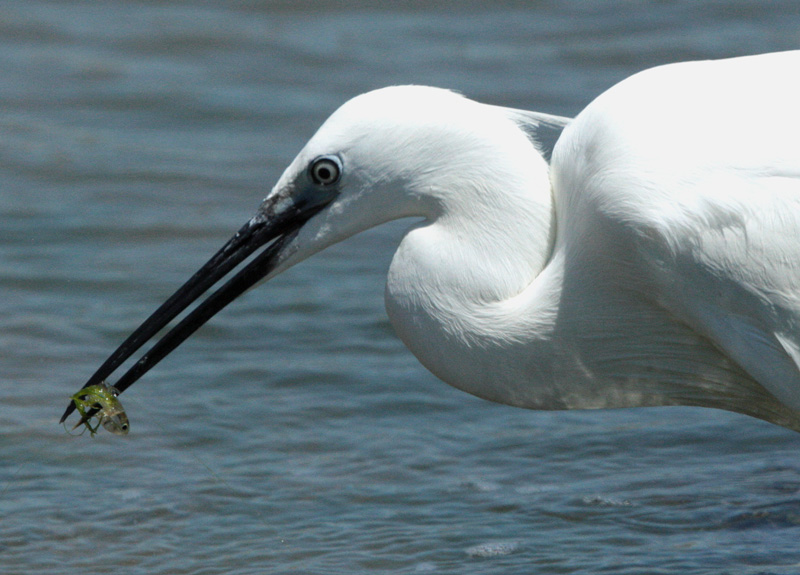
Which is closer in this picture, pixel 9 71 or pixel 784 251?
pixel 784 251

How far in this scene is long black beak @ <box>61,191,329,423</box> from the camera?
4176mm

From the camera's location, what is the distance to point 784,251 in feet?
12.2

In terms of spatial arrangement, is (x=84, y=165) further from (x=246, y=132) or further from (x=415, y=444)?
(x=415, y=444)

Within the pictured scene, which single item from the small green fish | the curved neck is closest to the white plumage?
the curved neck

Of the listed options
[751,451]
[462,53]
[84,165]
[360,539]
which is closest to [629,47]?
[462,53]

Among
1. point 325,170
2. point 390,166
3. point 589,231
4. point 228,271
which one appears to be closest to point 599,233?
point 589,231

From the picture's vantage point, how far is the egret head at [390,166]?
3994 mm

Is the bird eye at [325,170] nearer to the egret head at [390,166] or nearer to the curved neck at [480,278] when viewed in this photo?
the egret head at [390,166]

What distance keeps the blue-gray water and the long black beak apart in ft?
2.46

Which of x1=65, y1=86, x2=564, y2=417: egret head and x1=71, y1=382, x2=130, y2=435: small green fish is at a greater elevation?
x1=65, y1=86, x2=564, y2=417: egret head

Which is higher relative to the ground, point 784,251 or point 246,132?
point 246,132

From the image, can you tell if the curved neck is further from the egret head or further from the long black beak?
the long black beak

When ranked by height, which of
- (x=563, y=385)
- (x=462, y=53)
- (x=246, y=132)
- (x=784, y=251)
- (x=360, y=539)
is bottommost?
(x=360, y=539)

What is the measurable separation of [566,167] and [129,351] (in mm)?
1534
